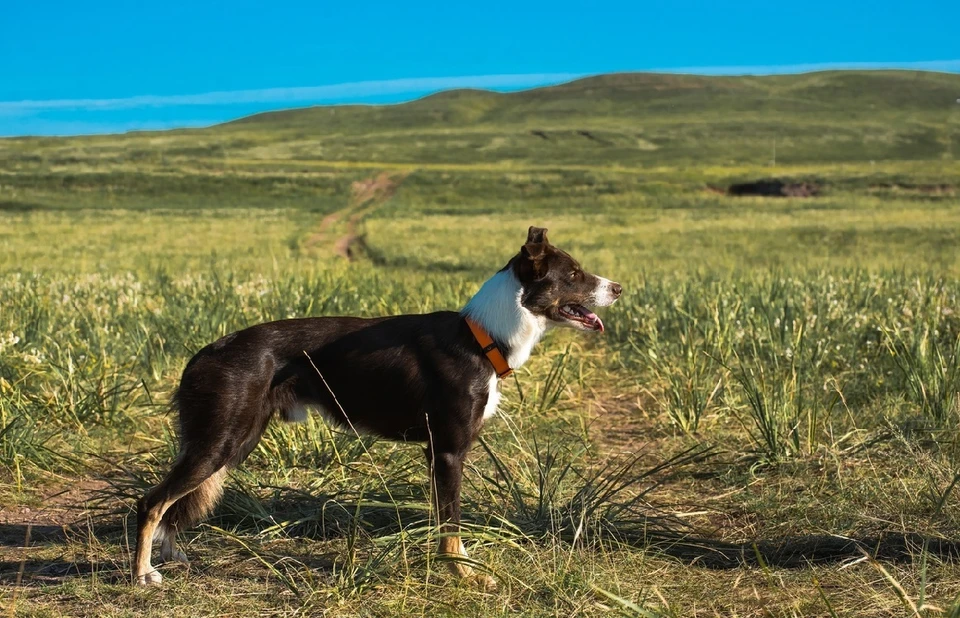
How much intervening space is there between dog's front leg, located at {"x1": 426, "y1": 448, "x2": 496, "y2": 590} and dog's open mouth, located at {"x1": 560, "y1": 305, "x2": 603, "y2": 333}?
0.80 metres

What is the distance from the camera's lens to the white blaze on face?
14.6 ft

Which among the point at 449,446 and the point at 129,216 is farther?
the point at 129,216

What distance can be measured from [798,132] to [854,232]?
319 ft

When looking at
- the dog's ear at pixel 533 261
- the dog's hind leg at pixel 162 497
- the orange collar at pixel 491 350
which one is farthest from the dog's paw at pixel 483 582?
the dog's ear at pixel 533 261

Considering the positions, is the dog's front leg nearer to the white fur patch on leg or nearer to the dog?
the dog

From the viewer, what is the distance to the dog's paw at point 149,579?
4.08m

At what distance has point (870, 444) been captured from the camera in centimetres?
577

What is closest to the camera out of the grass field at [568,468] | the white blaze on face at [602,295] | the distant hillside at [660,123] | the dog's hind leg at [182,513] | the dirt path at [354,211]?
the grass field at [568,468]

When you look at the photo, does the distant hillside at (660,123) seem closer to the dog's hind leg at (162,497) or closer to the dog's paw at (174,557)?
the dog's paw at (174,557)

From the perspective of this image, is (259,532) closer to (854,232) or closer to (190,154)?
(854,232)

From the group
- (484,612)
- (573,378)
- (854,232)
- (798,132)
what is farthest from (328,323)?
(798,132)

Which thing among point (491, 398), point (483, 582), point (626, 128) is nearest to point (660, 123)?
point (626, 128)

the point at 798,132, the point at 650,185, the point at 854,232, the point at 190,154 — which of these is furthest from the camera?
the point at 798,132

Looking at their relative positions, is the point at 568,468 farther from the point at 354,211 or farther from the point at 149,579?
the point at 354,211
